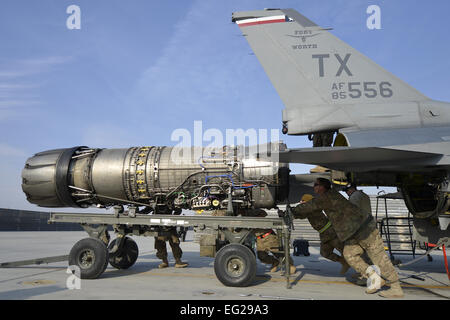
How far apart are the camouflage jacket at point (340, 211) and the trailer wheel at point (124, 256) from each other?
4.47 meters

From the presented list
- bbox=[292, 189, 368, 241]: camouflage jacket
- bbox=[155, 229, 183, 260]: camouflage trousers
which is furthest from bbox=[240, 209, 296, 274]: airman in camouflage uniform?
bbox=[292, 189, 368, 241]: camouflage jacket

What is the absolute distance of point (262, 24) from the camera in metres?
6.75

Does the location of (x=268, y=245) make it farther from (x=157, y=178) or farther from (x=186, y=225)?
(x=157, y=178)

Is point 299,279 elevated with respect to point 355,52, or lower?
lower

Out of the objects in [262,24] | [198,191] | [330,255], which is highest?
[262,24]

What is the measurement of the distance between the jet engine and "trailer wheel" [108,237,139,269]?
106 cm

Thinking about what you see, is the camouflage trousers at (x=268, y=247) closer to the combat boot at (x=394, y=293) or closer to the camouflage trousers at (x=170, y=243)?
the camouflage trousers at (x=170, y=243)

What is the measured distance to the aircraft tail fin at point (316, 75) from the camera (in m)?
6.25
